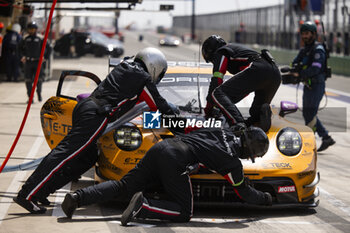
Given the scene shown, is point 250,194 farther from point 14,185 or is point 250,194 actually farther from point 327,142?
point 327,142

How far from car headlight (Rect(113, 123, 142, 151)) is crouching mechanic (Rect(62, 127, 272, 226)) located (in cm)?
41

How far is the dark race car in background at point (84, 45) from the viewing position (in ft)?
31.2

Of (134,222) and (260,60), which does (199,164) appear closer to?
(134,222)

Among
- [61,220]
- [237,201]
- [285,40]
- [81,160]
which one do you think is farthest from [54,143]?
[285,40]

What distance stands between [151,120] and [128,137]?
26 centimetres

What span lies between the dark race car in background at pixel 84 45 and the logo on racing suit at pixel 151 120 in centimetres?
125

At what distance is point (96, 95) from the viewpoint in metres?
7.31

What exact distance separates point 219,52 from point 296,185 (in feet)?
5.02

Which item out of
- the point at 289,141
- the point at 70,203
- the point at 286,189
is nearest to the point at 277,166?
the point at 286,189

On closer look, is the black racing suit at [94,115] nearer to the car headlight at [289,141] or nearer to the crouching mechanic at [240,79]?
the crouching mechanic at [240,79]

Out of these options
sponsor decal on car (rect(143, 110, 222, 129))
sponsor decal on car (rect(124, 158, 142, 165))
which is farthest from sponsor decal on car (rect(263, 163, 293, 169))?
sponsor decal on car (rect(124, 158, 142, 165))

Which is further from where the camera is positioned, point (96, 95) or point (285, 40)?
point (285, 40)

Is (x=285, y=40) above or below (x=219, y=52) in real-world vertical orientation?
below

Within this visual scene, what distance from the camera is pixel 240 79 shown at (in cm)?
780
